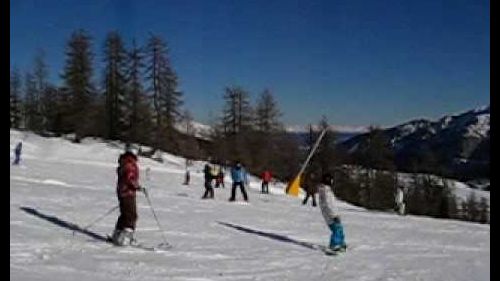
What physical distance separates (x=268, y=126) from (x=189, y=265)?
76.6m

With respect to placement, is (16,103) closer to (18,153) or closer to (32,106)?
(32,106)

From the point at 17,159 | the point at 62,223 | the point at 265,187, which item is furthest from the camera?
the point at 265,187

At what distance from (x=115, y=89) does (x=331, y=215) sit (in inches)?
2765

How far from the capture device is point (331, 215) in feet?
46.8

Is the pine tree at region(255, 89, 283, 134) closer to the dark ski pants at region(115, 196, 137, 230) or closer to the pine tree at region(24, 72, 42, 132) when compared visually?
the pine tree at region(24, 72, 42, 132)

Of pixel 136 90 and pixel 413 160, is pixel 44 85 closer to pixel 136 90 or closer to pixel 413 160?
pixel 136 90

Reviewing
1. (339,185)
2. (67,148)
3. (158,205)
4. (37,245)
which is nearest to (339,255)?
(37,245)

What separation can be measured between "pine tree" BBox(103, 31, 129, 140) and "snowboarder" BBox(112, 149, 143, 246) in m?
65.1

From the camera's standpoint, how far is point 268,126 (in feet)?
289

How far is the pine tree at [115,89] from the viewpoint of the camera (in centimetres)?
7962

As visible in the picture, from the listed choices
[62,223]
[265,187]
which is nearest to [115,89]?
[265,187]

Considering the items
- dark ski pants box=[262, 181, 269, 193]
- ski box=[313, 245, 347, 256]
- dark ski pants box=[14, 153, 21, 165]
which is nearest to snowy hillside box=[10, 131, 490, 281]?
ski box=[313, 245, 347, 256]

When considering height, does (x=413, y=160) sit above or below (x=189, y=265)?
above

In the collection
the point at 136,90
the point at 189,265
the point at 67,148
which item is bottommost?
the point at 189,265
